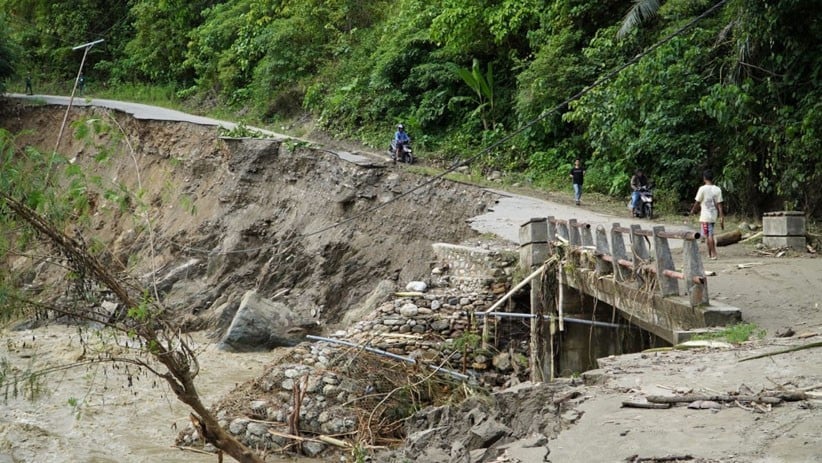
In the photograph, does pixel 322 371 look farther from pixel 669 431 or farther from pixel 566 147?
pixel 566 147

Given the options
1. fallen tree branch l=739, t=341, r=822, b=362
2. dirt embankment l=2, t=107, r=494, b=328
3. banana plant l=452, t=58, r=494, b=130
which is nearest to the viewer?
fallen tree branch l=739, t=341, r=822, b=362

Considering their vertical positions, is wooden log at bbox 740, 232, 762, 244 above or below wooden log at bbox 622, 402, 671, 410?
above

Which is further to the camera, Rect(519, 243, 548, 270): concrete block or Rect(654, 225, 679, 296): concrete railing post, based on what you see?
Rect(519, 243, 548, 270): concrete block

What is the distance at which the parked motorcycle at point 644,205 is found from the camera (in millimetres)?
20234

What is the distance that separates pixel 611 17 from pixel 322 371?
15372 mm

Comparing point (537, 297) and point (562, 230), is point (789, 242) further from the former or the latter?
point (537, 297)

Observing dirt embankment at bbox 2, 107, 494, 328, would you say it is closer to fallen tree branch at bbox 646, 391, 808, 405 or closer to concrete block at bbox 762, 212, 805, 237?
concrete block at bbox 762, 212, 805, 237

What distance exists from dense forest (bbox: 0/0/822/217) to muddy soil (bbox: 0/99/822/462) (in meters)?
3.34

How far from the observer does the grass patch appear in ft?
32.0

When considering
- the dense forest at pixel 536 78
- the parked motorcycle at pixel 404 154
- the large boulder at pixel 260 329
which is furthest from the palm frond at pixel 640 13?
the large boulder at pixel 260 329

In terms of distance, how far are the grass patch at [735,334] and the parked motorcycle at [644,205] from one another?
1025 centimetres

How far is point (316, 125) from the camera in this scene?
105 ft

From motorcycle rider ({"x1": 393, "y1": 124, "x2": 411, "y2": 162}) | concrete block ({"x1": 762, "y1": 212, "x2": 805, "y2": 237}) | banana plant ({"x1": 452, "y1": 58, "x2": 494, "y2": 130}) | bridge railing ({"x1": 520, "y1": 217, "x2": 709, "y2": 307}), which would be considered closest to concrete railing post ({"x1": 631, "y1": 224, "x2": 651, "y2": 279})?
bridge railing ({"x1": 520, "y1": 217, "x2": 709, "y2": 307})

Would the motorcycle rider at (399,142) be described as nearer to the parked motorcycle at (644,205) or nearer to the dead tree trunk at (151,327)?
the parked motorcycle at (644,205)
